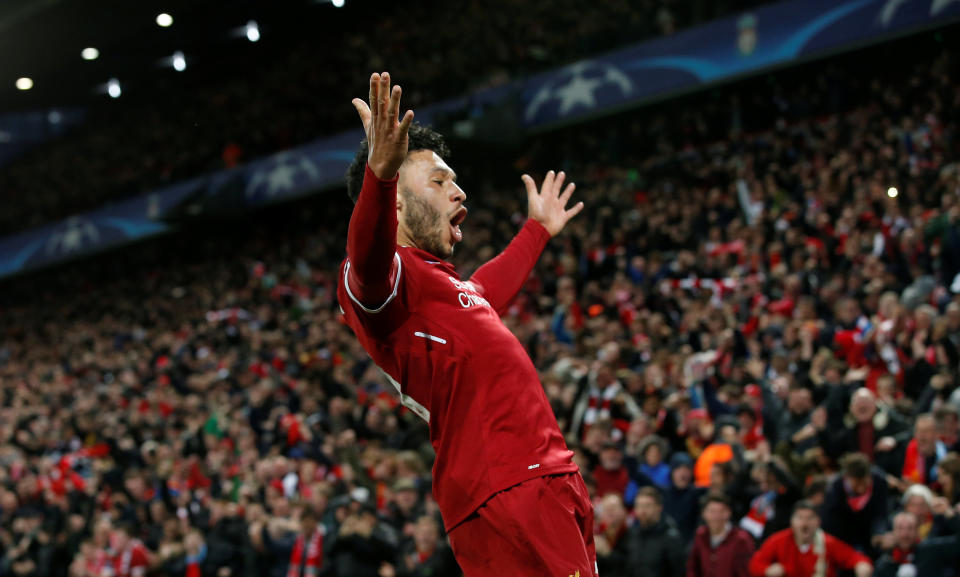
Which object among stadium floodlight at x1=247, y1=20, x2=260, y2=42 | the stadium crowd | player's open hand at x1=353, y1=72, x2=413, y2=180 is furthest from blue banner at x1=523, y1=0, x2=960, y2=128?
player's open hand at x1=353, y1=72, x2=413, y2=180

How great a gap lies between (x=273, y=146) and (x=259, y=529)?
14.2 metres

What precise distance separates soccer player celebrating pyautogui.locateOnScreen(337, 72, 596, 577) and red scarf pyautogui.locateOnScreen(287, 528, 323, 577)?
19.9 feet

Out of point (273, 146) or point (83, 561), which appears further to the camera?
point (273, 146)

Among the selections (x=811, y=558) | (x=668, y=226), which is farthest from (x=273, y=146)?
(x=811, y=558)

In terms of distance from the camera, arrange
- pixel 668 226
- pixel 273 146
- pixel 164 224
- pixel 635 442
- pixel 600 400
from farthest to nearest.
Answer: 1. pixel 164 224
2. pixel 273 146
3. pixel 668 226
4. pixel 600 400
5. pixel 635 442

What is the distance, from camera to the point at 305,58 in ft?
76.0

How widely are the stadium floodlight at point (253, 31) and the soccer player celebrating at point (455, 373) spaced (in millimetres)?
20822

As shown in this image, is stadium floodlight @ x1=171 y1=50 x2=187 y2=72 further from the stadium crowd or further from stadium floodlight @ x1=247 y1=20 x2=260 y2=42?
the stadium crowd

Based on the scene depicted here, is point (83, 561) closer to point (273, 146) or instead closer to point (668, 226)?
point (668, 226)

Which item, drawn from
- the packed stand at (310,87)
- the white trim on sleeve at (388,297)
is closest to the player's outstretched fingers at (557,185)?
the white trim on sleeve at (388,297)

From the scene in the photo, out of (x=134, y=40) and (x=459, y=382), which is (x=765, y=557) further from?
(x=134, y=40)

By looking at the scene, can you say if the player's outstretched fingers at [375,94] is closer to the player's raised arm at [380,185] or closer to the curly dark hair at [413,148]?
the player's raised arm at [380,185]

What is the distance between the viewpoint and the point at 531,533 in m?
2.52

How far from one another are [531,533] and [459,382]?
0.45 m
